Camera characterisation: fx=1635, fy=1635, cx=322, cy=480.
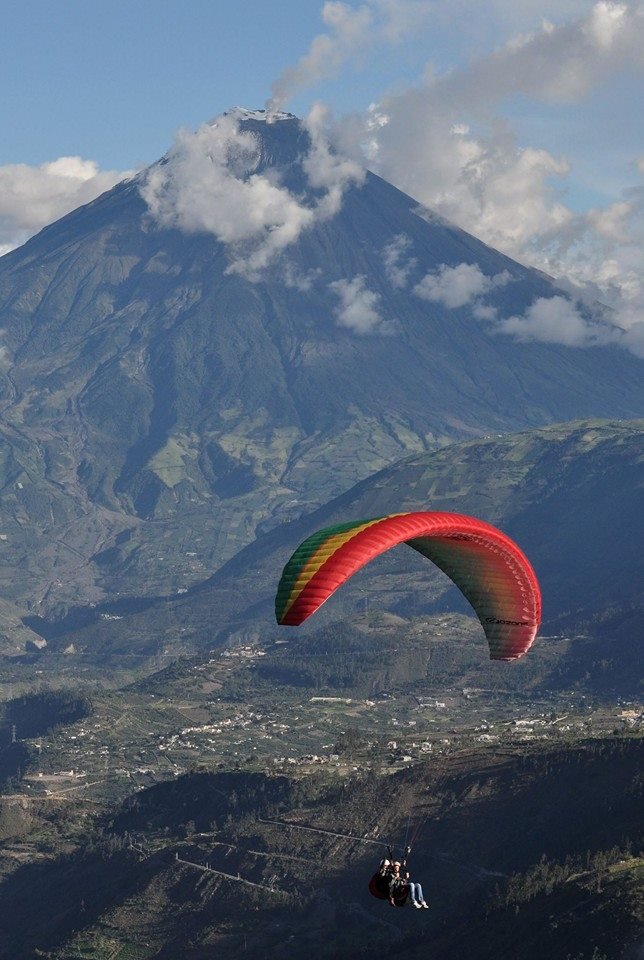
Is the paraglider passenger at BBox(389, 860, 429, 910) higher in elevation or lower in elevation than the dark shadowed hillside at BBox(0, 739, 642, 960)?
higher

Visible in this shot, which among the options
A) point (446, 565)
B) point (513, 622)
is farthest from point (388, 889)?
point (446, 565)

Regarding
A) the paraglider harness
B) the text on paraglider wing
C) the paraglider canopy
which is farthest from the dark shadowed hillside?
the paraglider harness

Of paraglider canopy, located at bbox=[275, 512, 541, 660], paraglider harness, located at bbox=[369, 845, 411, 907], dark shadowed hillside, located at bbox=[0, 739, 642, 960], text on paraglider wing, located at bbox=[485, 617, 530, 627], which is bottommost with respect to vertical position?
dark shadowed hillside, located at bbox=[0, 739, 642, 960]

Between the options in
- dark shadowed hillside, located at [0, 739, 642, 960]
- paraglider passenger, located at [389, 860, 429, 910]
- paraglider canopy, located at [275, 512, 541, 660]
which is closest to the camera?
paraglider passenger, located at [389, 860, 429, 910]

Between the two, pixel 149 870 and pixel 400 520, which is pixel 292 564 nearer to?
pixel 400 520

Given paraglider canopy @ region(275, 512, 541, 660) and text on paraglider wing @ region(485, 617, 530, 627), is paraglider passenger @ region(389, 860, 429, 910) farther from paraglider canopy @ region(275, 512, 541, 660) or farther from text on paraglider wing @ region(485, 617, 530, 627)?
text on paraglider wing @ region(485, 617, 530, 627)

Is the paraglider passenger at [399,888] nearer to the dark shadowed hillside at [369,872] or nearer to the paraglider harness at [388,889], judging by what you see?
the paraglider harness at [388,889]

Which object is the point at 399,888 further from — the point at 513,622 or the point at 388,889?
the point at 513,622

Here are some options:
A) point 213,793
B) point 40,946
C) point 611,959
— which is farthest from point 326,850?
point 611,959

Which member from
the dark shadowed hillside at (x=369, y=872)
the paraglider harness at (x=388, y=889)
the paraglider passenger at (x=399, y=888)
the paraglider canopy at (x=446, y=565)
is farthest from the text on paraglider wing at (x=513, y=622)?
the dark shadowed hillside at (x=369, y=872)
